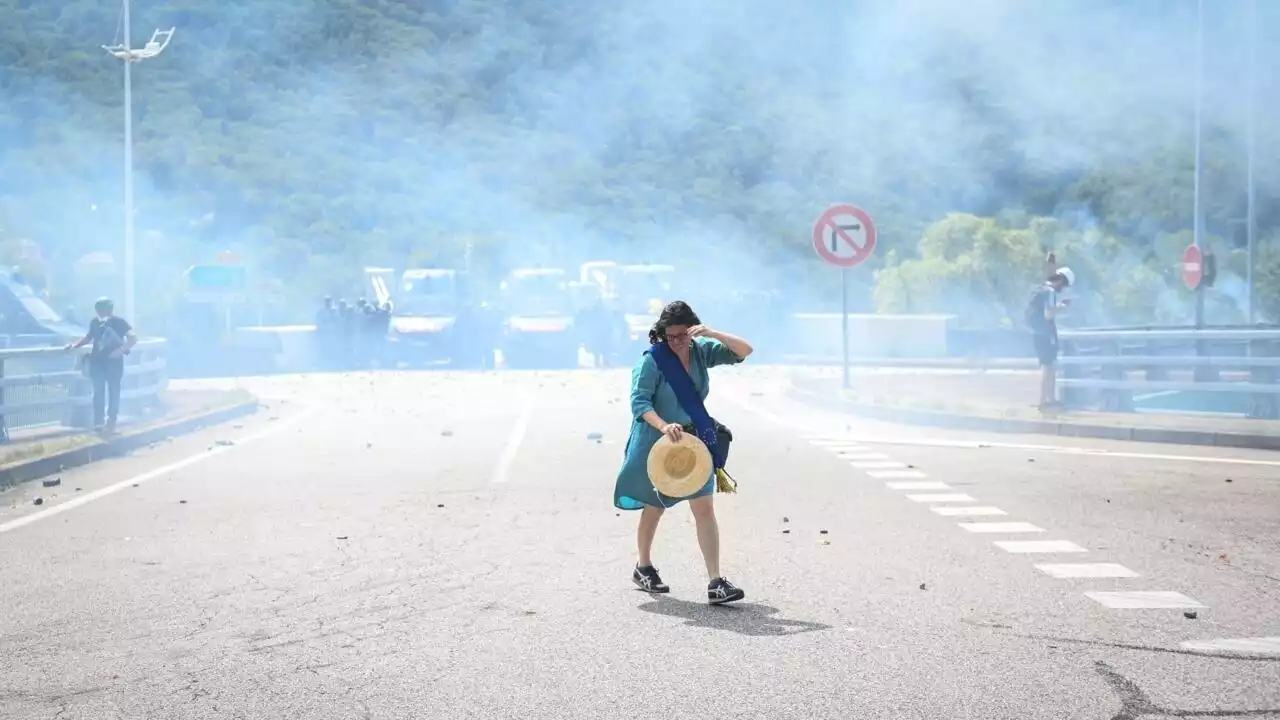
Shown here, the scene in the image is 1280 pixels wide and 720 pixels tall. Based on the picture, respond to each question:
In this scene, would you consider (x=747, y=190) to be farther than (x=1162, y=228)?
Yes

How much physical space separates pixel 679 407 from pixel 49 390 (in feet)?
42.5

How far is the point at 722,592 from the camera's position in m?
7.26

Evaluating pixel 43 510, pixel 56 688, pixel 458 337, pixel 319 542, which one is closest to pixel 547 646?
pixel 56 688

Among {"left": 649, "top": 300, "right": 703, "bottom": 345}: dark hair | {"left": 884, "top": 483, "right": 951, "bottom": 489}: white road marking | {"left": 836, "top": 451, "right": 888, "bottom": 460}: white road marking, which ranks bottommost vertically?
{"left": 884, "top": 483, "right": 951, "bottom": 489}: white road marking

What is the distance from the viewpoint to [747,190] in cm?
9738

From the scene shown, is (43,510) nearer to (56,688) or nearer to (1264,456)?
(56,688)

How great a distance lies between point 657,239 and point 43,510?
3448 inches

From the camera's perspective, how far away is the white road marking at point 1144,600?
7164mm

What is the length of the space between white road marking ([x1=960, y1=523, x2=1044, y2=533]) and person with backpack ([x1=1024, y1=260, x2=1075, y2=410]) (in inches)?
343

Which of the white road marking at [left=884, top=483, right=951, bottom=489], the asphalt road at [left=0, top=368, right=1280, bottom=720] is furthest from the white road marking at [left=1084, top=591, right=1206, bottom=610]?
the white road marking at [left=884, top=483, right=951, bottom=489]

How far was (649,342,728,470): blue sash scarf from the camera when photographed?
24.2ft

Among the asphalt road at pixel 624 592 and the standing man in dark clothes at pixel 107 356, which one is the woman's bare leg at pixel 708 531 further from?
the standing man in dark clothes at pixel 107 356

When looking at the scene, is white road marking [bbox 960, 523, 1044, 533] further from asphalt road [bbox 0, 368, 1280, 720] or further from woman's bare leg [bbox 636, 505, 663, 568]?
woman's bare leg [bbox 636, 505, 663, 568]

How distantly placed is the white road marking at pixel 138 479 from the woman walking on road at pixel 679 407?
4963 millimetres
